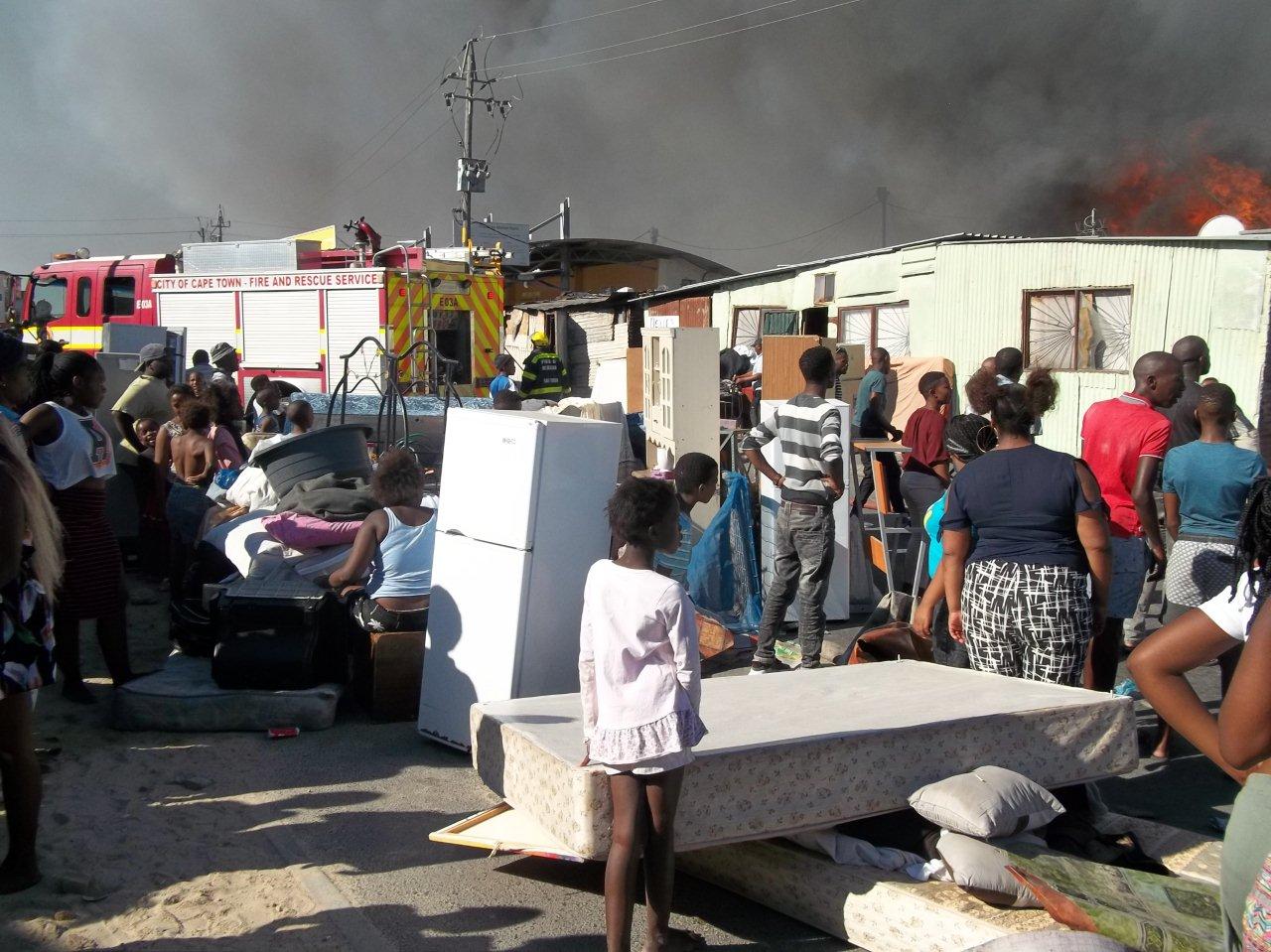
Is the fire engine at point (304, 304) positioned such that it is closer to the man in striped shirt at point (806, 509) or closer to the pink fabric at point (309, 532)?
the pink fabric at point (309, 532)

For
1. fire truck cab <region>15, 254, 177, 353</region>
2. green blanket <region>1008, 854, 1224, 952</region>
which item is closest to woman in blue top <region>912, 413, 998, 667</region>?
green blanket <region>1008, 854, 1224, 952</region>

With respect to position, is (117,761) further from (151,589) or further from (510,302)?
(510,302)

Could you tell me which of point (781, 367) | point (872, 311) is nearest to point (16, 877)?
point (781, 367)

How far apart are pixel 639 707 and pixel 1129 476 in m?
3.18

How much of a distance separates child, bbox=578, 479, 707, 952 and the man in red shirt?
2.61m

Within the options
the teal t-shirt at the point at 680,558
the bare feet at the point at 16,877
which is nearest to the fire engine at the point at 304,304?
the teal t-shirt at the point at 680,558

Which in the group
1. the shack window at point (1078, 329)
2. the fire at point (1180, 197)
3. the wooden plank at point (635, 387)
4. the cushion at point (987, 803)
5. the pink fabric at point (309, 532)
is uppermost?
the fire at point (1180, 197)

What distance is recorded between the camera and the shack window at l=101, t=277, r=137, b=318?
16922mm

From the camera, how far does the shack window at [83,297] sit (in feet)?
55.7

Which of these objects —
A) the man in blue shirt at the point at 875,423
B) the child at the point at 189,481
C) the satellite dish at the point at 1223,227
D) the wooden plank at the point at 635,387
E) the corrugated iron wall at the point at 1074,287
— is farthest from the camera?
the wooden plank at the point at 635,387

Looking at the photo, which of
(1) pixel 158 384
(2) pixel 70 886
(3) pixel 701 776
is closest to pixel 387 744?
(2) pixel 70 886

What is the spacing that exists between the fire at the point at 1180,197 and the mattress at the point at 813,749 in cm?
2239

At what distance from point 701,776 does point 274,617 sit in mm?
2711

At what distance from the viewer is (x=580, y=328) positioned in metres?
24.7
